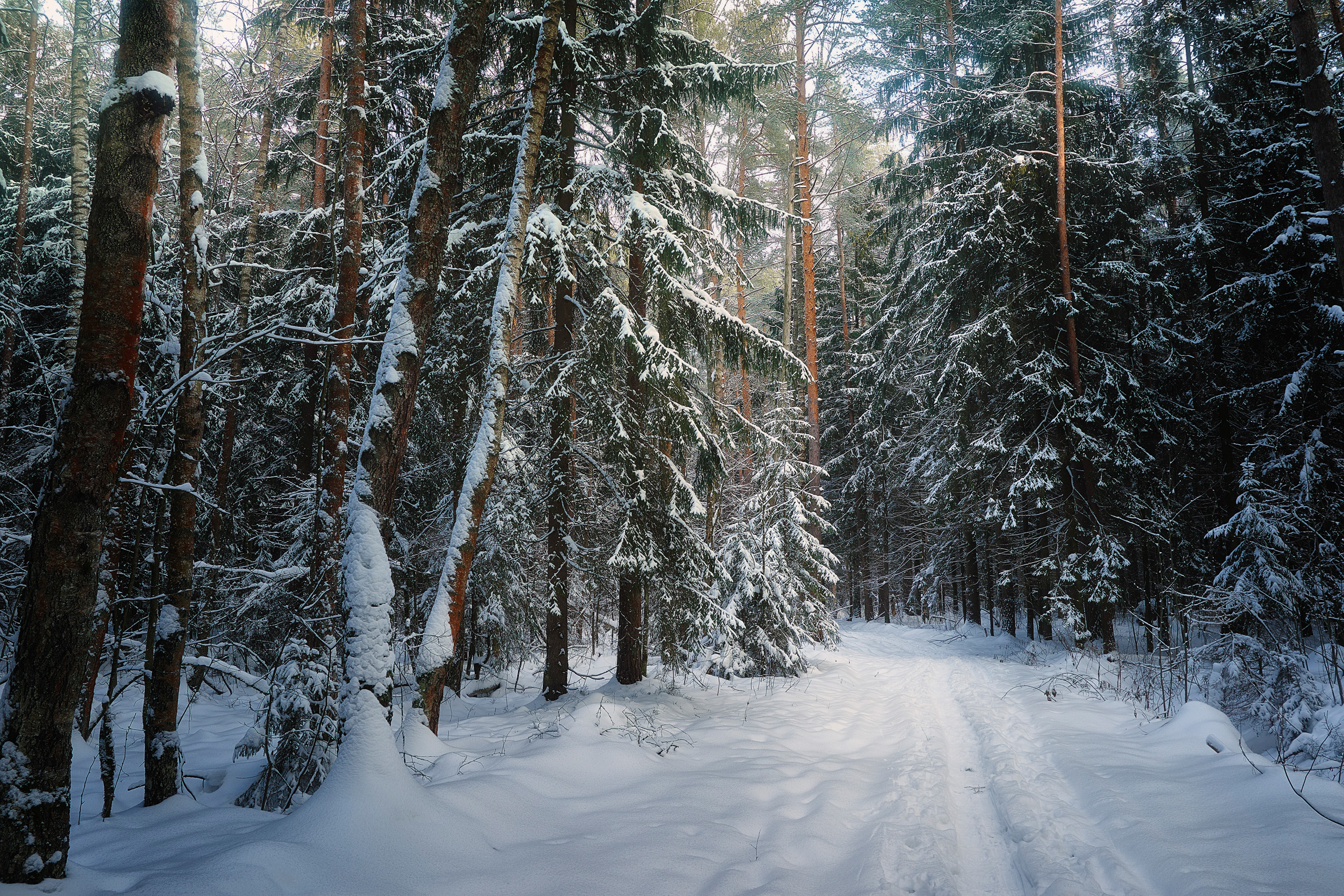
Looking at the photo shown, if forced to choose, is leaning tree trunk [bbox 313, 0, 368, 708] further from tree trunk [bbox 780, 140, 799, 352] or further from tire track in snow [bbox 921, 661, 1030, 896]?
tree trunk [bbox 780, 140, 799, 352]

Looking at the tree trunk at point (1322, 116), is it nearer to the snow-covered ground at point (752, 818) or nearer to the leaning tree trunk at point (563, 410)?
the snow-covered ground at point (752, 818)

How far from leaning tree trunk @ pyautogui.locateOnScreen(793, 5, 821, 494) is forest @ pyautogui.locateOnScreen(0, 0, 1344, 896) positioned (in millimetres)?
172

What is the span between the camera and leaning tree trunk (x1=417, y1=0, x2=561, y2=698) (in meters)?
4.41

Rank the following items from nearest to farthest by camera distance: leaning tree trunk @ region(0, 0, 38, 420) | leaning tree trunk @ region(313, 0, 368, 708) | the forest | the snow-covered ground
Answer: the snow-covered ground < the forest < leaning tree trunk @ region(313, 0, 368, 708) < leaning tree trunk @ region(0, 0, 38, 420)

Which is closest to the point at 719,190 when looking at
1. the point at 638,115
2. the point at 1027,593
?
the point at 638,115

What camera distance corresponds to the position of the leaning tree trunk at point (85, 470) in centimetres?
240

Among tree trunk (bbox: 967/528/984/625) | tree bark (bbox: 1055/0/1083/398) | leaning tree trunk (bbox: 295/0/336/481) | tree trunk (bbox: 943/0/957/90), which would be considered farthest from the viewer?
tree trunk (bbox: 967/528/984/625)

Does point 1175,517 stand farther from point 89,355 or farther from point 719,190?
point 89,355

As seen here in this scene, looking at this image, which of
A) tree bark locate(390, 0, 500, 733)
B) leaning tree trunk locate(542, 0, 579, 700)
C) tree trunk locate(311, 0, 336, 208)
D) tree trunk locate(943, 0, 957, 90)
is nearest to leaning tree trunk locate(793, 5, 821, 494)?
tree trunk locate(943, 0, 957, 90)

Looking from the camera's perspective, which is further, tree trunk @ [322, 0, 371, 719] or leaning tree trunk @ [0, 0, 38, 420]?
leaning tree trunk @ [0, 0, 38, 420]

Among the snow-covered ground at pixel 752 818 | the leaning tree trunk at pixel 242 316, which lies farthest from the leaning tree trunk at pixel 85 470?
the leaning tree trunk at pixel 242 316

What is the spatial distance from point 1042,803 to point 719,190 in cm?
824

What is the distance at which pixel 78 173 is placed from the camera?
8195 millimetres

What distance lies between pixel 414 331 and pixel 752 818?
4.53 m
